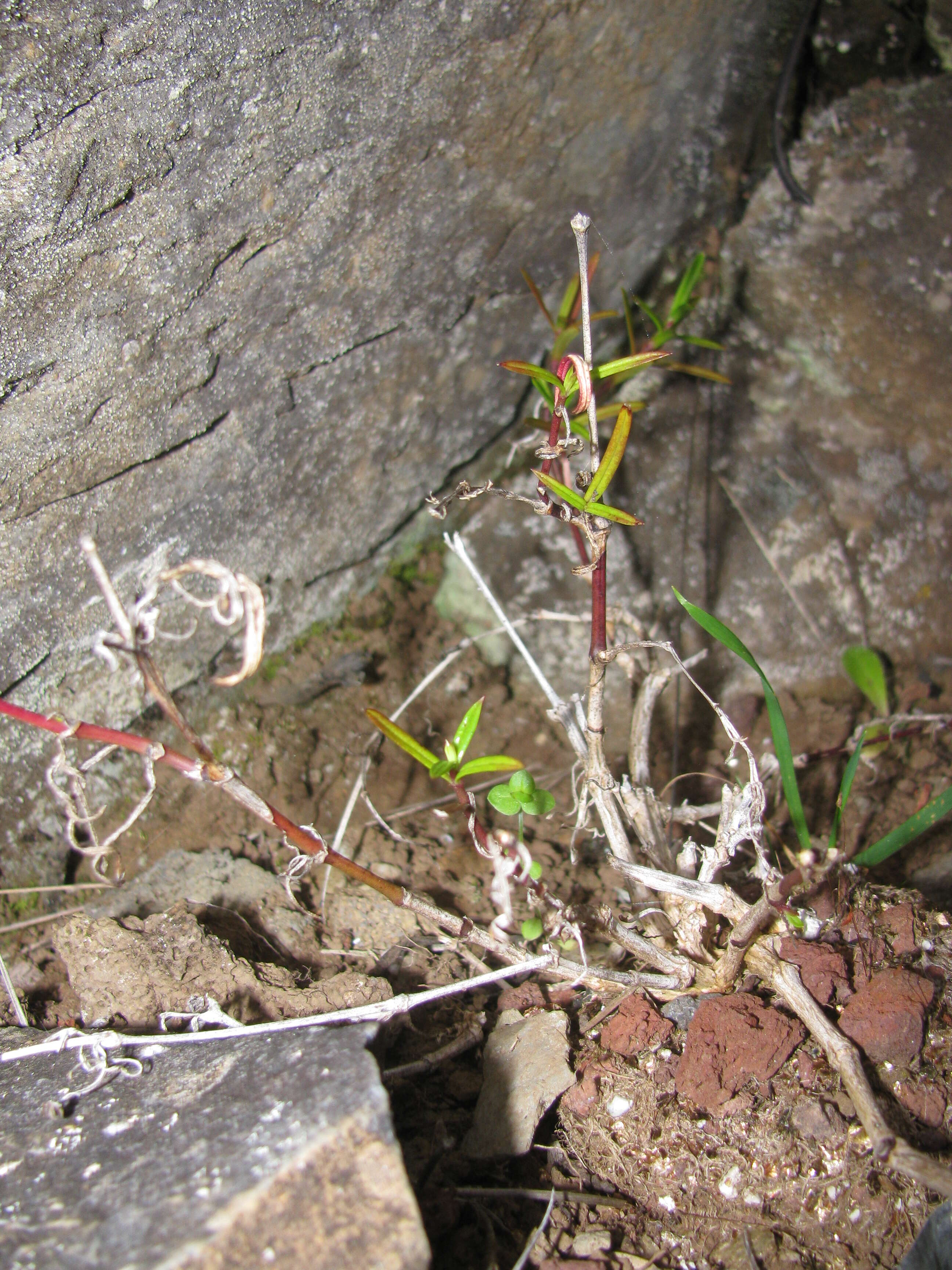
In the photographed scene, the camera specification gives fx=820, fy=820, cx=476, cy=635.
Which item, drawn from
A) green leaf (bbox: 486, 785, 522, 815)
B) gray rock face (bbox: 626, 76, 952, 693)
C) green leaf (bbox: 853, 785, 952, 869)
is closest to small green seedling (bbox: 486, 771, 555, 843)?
green leaf (bbox: 486, 785, 522, 815)

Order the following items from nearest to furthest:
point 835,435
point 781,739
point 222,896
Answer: point 781,739 → point 222,896 → point 835,435

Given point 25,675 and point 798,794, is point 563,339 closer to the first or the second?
point 798,794

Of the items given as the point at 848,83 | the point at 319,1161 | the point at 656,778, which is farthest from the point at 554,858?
the point at 848,83

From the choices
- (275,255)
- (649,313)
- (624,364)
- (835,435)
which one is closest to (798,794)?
(624,364)

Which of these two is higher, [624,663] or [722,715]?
[722,715]

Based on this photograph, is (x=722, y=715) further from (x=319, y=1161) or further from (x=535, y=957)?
(x=319, y=1161)

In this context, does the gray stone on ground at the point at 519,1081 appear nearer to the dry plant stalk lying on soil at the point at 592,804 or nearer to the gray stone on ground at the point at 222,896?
the dry plant stalk lying on soil at the point at 592,804
